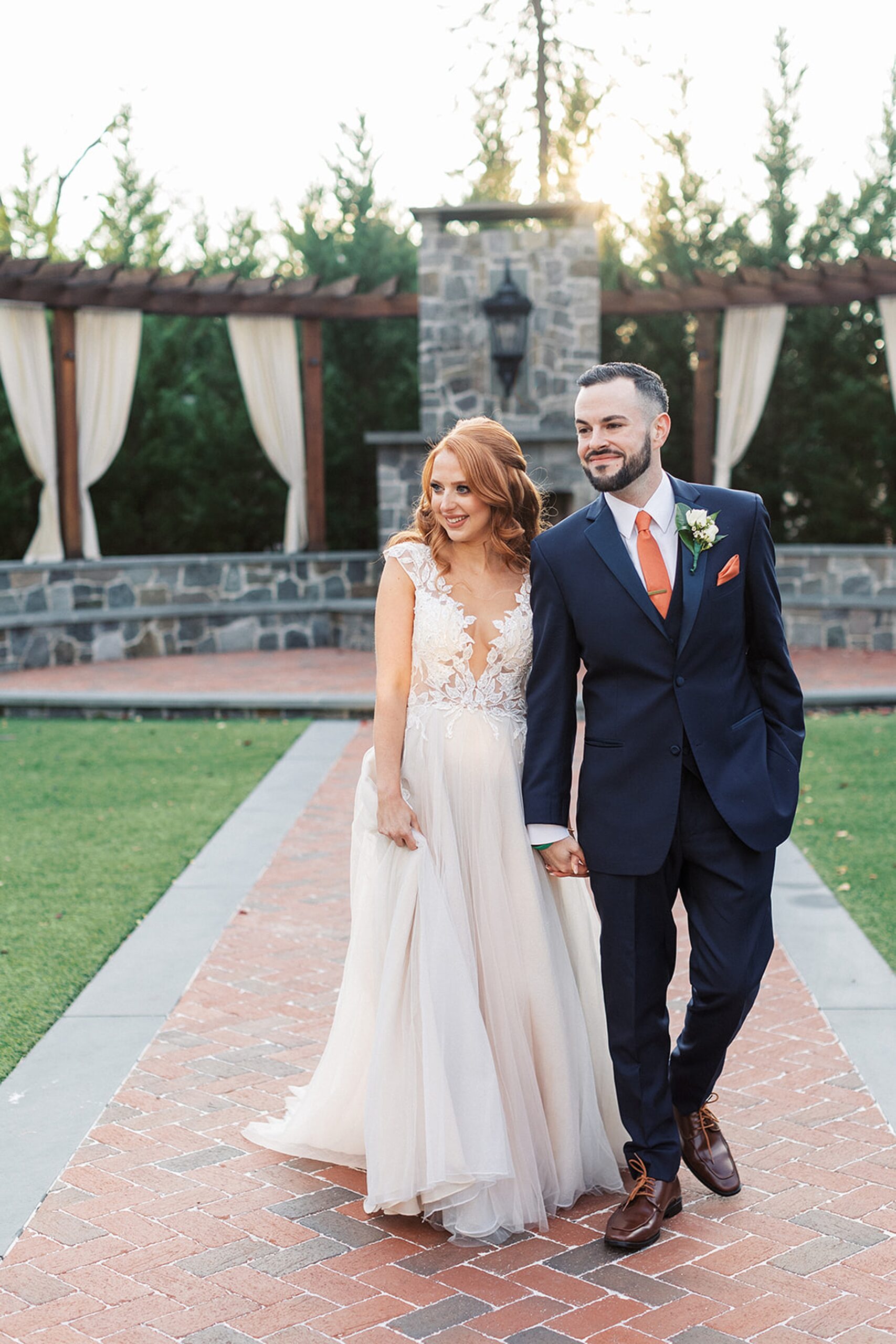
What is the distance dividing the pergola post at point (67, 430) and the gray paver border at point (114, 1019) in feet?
26.1

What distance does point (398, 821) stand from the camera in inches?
125

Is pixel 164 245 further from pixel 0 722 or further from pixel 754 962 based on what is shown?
pixel 754 962

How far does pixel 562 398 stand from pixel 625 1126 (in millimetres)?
12183

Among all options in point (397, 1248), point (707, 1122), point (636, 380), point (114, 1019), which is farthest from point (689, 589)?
point (114, 1019)

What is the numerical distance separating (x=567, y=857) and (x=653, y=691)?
441 millimetres

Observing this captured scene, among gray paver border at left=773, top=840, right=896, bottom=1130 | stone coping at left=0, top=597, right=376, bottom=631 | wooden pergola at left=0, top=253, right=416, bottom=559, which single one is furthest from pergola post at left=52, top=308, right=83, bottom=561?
gray paver border at left=773, top=840, right=896, bottom=1130

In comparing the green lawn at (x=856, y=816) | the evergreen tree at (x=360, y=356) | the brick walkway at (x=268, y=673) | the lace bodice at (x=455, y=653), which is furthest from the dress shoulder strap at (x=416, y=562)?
the evergreen tree at (x=360, y=356)

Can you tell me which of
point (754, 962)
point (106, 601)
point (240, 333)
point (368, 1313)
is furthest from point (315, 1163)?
point (240, 333)

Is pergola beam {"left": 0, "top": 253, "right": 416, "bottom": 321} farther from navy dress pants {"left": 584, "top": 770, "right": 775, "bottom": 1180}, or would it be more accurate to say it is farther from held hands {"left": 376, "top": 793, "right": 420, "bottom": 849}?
navy dress pants {"left": 584, "top": 770, "right": 775, "bottom": 1180}

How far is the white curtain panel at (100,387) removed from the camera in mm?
14641

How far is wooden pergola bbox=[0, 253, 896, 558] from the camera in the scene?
13.7 meters

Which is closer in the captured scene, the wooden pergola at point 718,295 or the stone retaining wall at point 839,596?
the wooden pergola at point 718,295

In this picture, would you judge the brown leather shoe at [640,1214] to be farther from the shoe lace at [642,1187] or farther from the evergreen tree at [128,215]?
the evergreen tree at [128,215]

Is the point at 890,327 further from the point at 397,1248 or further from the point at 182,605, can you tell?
the point at 397,1248
